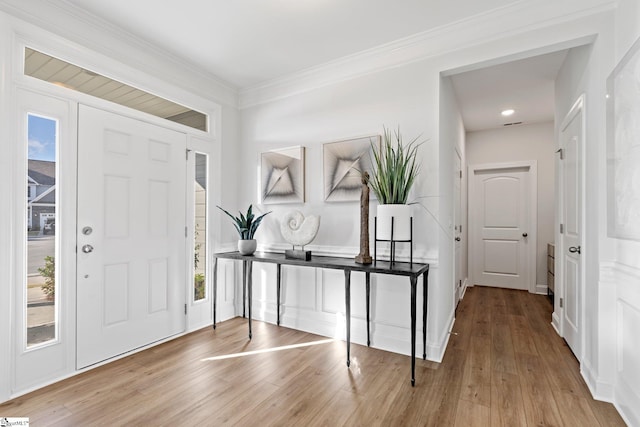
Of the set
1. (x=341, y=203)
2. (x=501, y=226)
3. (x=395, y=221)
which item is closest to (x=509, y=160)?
(x=501, y=226)

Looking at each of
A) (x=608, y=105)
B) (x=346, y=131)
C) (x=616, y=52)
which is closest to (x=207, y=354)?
(x=346, y=131)

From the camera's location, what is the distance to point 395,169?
8.12 ft

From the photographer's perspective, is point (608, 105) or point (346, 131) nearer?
point (608, 105)

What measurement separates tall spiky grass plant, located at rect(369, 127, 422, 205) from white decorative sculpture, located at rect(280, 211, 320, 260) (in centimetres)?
65

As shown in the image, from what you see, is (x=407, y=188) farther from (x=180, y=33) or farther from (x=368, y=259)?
(x=180, y=33)

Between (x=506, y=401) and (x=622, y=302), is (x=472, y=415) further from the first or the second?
(x=622, y=302)

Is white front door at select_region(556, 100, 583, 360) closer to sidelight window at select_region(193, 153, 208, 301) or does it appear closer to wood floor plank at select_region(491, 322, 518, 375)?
wood floor plank at select_region(491, 322, 518, 375)

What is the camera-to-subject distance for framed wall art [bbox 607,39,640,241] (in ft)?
5.29

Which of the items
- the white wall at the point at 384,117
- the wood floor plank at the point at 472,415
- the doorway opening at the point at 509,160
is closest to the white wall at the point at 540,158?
the doorway opening at the point at 509,160

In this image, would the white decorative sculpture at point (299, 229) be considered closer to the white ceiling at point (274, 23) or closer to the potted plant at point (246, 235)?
the potted plant at point (246, 235)

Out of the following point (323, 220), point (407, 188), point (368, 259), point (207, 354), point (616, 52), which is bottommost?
point (207, 354)

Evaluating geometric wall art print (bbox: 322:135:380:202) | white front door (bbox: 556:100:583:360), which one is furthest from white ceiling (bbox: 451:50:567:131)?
geometric wall art print (bbox: 322:135:380:202)

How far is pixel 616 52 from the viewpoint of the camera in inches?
77.0

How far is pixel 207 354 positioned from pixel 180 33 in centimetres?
264
